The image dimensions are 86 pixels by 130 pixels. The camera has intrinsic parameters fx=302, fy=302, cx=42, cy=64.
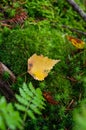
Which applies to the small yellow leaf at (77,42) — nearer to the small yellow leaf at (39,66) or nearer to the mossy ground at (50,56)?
the mossy ground at (50,56)

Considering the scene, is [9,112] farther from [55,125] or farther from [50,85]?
[50,85]

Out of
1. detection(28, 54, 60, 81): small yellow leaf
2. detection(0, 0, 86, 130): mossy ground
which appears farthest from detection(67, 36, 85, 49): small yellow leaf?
detection(28, 54, 60, 81): small yellow leaf

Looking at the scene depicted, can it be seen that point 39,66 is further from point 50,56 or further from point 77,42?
point 77,42

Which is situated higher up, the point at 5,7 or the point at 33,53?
the point at 5,7

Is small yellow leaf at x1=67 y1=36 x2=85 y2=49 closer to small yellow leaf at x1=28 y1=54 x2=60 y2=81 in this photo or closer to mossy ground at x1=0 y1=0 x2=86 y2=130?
mossy ground at x1=0 y1=0 x2=86 y2=130

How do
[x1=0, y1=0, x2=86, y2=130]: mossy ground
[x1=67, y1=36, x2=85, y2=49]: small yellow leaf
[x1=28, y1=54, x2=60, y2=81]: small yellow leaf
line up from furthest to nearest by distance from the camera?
[x1=67, y1=36, x2=85, y2=49]: small yellow leaf < [x1=28, y1=54, x2=60, y2=81]: small yellow leaf < [x1=0, y1=0, x2=86, y2=130]: mossy ground

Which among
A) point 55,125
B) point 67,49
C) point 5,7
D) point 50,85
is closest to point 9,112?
point 55,125
